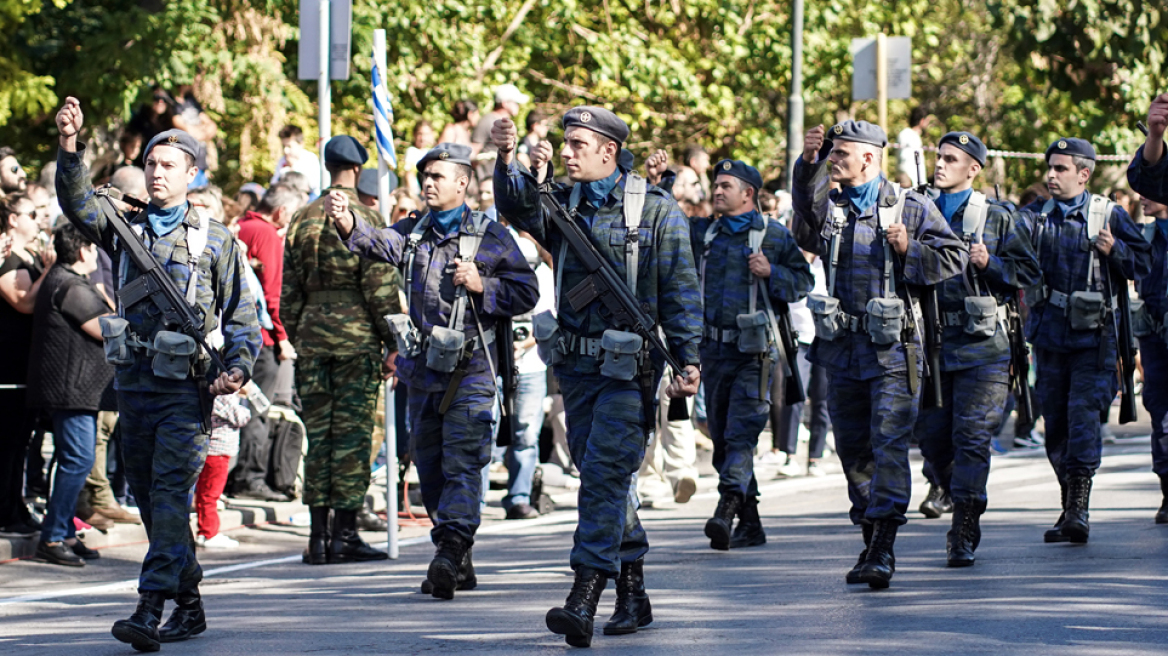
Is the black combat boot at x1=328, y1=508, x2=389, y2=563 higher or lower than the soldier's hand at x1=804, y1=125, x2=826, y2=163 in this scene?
lower

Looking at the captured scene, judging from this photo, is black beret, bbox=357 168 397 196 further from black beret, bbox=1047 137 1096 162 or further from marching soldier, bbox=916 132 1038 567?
black beret, bbox=1047 137 1096 162

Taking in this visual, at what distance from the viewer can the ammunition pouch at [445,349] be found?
8867mm

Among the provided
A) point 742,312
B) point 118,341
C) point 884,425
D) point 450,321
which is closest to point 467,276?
point 450,321

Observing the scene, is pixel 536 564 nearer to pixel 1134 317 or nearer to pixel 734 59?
pixel 1134 317

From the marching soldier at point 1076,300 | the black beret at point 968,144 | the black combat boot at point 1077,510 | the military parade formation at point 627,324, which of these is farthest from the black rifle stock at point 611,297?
the marching soldier at point 1076,300

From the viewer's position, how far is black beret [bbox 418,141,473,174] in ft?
30.0

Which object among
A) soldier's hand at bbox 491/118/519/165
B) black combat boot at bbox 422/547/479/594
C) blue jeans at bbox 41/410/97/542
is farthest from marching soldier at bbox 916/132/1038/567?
blue jeans at bbox 41/410/97/542

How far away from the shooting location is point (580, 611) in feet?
23.5

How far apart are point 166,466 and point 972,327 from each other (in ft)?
13.7

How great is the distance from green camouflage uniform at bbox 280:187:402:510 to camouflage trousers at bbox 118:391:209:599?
94.6 inches

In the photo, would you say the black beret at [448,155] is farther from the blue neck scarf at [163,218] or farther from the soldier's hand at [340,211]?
the blue neck scarf at [163,218]

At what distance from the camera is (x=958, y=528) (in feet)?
30.4

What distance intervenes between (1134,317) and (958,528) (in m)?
2.70

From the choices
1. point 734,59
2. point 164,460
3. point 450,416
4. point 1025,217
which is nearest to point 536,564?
point 450,416
